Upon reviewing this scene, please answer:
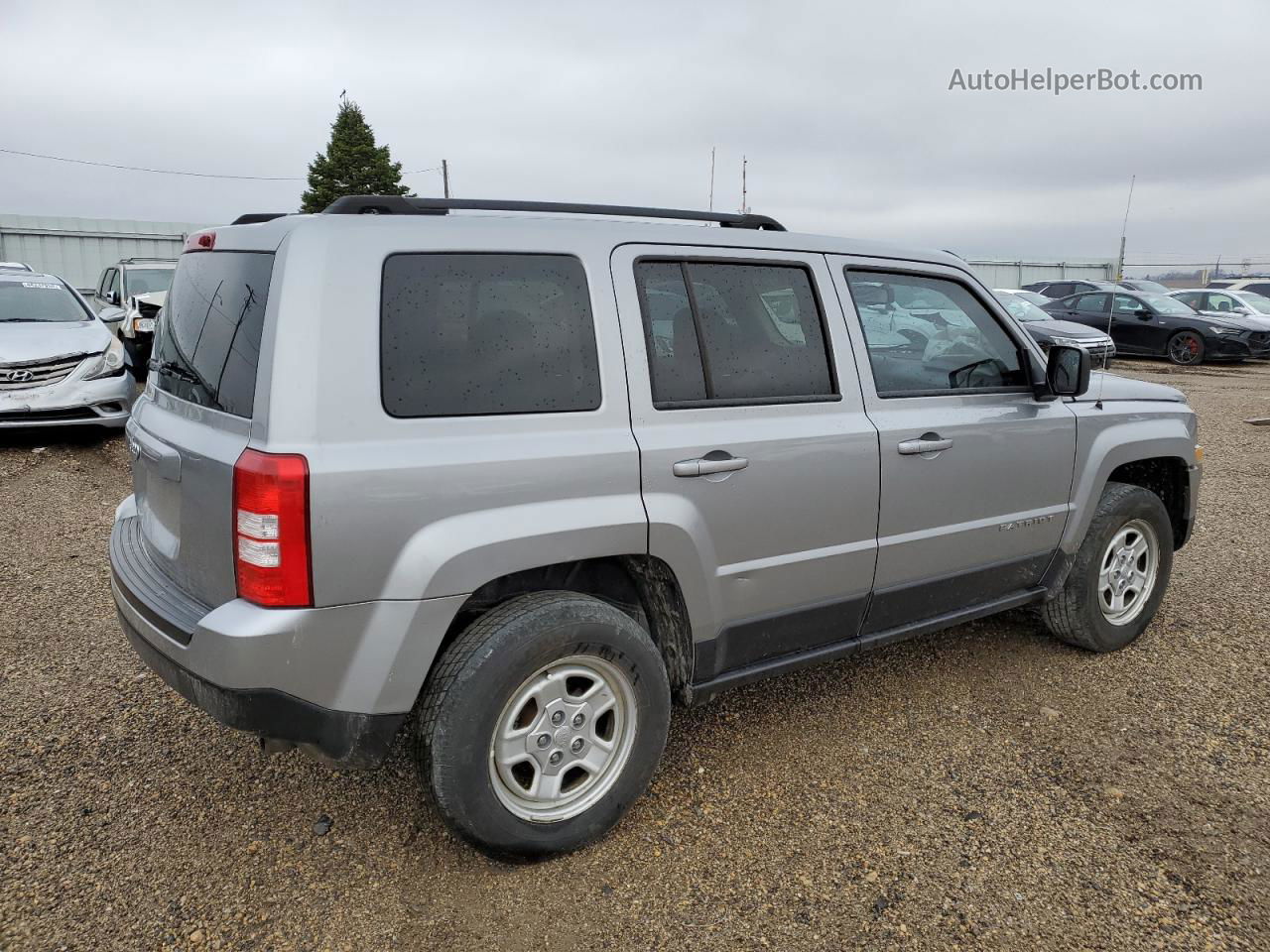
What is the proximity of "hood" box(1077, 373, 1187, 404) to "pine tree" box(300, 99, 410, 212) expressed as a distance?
3073 centimetres

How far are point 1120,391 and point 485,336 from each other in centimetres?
307

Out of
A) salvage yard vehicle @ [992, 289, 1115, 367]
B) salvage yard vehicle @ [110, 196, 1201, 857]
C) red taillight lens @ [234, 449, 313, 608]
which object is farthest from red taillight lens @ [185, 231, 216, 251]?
salvage yard vehicle @ [992, 289, 1115, 367]

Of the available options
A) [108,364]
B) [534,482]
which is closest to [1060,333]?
[108,364]

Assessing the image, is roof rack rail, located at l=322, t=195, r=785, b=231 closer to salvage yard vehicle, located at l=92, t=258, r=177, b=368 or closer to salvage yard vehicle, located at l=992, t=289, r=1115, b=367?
salvage yard vehicle, located at l=92, t=258, r=177, b=368

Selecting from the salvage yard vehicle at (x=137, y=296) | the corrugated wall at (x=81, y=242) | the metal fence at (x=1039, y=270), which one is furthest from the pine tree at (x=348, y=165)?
the metal fence at (x=1039, y=270)

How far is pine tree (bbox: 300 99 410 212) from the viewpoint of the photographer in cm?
3178

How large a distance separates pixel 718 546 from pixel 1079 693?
203cm

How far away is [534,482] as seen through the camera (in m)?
2.57

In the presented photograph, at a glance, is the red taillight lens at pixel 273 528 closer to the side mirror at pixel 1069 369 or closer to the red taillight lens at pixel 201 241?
the red taillight lens at pixel 201 241

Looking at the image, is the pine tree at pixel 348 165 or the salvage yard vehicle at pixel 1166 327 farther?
the pine tree at pixel 348 165

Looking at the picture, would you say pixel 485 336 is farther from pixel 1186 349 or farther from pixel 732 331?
pixel 1186 349

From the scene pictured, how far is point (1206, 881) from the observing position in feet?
8.78

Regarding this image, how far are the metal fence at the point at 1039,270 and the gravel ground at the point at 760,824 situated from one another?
32.9 m

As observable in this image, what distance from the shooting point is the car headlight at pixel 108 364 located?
26.9 feet
